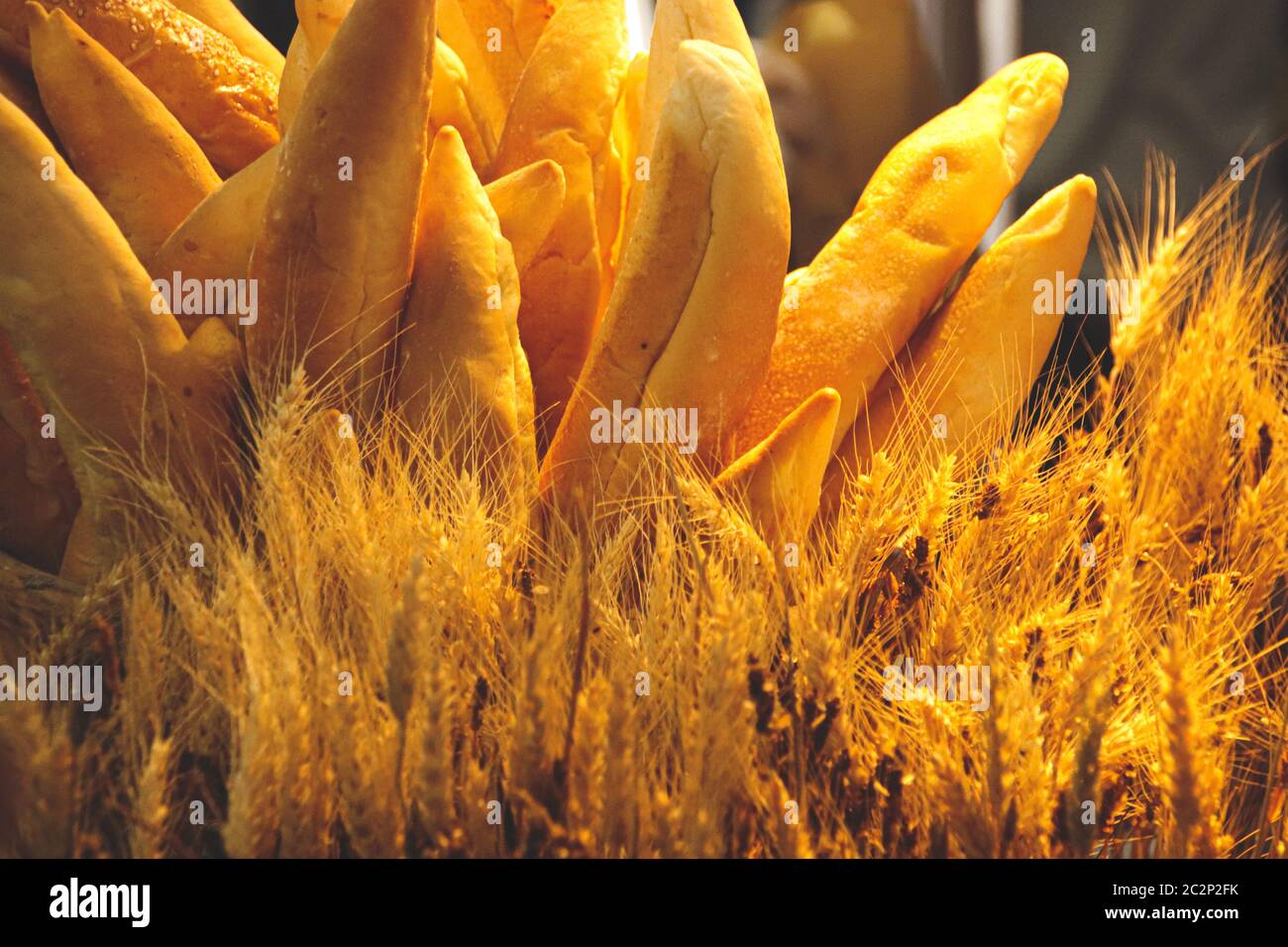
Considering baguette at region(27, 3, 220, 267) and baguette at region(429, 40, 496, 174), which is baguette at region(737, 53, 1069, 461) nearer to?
baguette at region(429, 40, 496, 174)

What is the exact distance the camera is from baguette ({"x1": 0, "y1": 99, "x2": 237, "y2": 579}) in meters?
0.65

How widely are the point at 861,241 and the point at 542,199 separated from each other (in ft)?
0.82

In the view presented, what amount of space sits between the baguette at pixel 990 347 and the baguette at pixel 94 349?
0.45 m

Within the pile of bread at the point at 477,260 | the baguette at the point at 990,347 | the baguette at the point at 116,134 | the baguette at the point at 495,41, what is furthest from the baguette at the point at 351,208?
the baguette at the point at 990,347

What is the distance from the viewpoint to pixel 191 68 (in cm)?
83

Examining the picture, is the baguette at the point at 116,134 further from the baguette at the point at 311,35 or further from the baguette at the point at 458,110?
the baguette at the point at 458,110

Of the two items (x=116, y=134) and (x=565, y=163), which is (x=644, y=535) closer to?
(x=565, y=163)

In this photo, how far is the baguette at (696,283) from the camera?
68 centimetres

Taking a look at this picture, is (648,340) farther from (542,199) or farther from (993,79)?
(993,79)

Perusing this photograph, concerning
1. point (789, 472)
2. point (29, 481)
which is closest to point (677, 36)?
point (789, 472)

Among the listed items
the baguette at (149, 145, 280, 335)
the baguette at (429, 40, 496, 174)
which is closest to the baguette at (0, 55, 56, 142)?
the baguette at (149, 145, 280, 335)

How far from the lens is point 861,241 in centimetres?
81

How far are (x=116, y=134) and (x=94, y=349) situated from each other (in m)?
0.18
